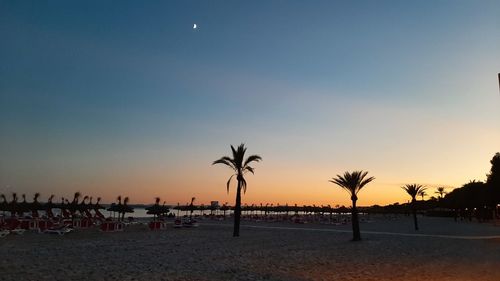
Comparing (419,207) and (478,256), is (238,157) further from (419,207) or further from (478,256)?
(419,207)

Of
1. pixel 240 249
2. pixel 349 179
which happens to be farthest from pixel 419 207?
pixel 240 249

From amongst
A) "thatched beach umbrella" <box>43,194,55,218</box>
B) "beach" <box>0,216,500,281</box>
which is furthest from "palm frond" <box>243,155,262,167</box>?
"thatched beach umbrella" <box>43,194,55,218</box>

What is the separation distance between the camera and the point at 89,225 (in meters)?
39.2

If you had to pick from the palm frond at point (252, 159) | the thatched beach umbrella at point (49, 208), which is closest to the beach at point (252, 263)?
the palm frond at point (252, 159)

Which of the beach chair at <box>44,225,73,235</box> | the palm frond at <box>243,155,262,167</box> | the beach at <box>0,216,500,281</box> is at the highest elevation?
the palm frond at <box>243,155,262,167</box>

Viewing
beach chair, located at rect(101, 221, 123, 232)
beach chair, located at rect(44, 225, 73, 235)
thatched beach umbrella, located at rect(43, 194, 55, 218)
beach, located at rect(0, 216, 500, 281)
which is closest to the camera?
beach, located at rect(0, 216, 500, 281)

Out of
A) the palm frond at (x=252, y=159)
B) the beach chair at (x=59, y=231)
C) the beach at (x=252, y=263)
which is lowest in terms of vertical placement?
the beach at (x=252, y=263)

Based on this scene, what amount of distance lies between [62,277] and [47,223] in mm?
24644

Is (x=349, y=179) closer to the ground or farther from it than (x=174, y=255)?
farther from it

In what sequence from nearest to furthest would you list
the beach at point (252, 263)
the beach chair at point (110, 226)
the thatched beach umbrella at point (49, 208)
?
the beach at point (252, 263), the beach chair at point (110, 226), the thatched beach umbrella at point (49, 208)

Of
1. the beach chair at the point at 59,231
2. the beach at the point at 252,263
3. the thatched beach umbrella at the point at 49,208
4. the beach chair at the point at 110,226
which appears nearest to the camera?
the beach at the point at 252,263

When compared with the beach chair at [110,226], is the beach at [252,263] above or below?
below

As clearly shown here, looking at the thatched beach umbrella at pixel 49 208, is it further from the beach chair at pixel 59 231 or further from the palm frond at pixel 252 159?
the palm frond at pixel 252 159

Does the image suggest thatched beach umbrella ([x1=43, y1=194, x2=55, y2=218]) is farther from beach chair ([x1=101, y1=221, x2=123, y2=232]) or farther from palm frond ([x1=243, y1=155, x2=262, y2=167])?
palm frond ([x1=243, y1=155, x2=262, y2=167])
